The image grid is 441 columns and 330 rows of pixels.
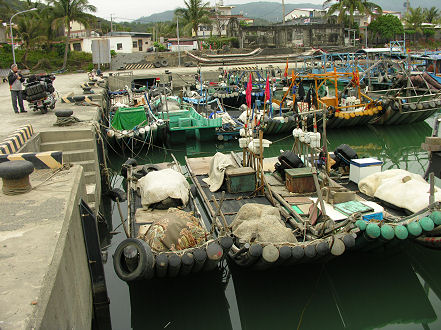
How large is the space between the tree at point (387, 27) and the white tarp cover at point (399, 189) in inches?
1984

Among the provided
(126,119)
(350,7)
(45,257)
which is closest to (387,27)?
(350,7)

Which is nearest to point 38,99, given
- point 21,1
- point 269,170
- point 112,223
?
point 112,223

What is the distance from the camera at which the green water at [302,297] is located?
693 cm

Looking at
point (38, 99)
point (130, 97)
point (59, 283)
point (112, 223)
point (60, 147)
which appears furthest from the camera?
point (130, 97)

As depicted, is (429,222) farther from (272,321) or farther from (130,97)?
(130,97)

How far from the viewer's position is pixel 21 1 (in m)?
50.6

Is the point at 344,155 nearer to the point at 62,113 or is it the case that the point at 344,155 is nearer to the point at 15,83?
the point at 62,113

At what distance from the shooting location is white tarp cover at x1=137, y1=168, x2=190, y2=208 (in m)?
8.73

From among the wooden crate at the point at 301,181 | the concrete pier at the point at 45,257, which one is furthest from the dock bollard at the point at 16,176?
the wooden crate at the point at 301,181

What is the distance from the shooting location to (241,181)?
31.8 feet

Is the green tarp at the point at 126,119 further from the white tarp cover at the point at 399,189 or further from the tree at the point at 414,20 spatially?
the tree at the point at 414,20

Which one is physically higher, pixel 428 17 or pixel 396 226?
pixel 428 17

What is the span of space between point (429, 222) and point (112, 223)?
759 cm

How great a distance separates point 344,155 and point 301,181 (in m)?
1.74
